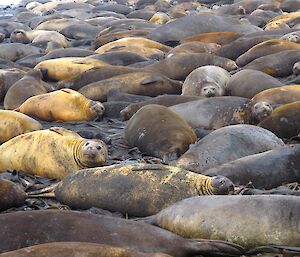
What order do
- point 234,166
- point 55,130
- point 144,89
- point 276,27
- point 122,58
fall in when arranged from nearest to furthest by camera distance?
point 234,166, point 55,130, point 144,89, point 122,58, point 276,27

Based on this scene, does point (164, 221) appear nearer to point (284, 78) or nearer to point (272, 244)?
point (272, 244)

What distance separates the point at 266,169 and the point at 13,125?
275cm

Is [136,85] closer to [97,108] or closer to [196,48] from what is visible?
[97,108]

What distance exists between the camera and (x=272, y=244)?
3.41m

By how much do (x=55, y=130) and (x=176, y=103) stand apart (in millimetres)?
1775

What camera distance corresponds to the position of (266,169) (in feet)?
15.0

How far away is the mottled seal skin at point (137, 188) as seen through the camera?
13.5ft

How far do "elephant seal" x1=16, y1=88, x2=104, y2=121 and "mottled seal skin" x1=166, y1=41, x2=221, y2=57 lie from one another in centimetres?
309

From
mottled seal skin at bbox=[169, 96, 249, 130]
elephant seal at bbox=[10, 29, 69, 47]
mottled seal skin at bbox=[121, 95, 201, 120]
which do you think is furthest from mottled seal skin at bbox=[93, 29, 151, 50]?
mottled seal skin at bbox=[169, 96, 249, 130]

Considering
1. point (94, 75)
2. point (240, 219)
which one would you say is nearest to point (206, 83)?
point (94, 75)

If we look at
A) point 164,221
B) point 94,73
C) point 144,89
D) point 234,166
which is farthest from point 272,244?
point 94,73

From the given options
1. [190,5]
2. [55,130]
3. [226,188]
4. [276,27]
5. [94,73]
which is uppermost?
[226,188]

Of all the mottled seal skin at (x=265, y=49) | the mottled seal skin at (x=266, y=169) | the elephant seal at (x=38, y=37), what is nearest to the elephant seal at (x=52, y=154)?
the mottled seal skin at (x=266, y=169)

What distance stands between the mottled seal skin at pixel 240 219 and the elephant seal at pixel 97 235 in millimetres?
124
